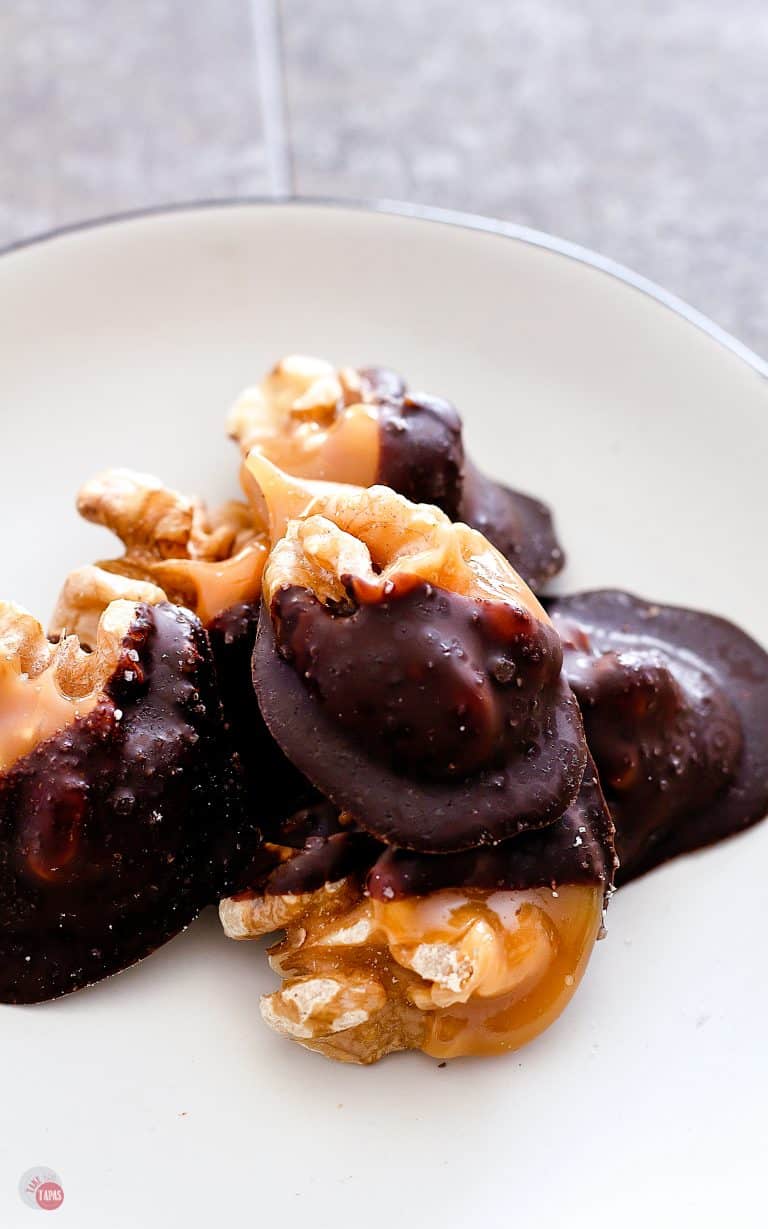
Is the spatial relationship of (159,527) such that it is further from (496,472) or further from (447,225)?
(447,225)

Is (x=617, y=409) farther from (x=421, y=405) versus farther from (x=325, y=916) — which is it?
(x=325, y=916)

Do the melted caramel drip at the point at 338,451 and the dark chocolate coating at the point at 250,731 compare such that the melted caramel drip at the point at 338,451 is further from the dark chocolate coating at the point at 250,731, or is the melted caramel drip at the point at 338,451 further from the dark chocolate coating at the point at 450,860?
the dark chocolate coating at the point at 450,860

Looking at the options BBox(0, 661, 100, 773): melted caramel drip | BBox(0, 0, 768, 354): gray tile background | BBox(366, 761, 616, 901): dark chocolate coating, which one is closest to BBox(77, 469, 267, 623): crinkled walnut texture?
BBox(0, 661, 100, 773): melted caramel drip

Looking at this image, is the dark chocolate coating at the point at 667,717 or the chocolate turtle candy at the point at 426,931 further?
the dark chocolate coating at the point at 667,717

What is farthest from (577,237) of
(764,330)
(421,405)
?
(421,405)

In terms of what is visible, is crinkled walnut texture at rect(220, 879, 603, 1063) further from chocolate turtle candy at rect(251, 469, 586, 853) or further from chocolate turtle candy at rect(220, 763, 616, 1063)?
chocolate turtle candy at rect(251, 469, 586, 853)

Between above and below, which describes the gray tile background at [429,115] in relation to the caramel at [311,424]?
above

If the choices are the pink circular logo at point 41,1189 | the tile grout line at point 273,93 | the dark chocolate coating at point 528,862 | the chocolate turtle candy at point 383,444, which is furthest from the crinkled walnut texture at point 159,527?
the tile grout line at point 273,93
